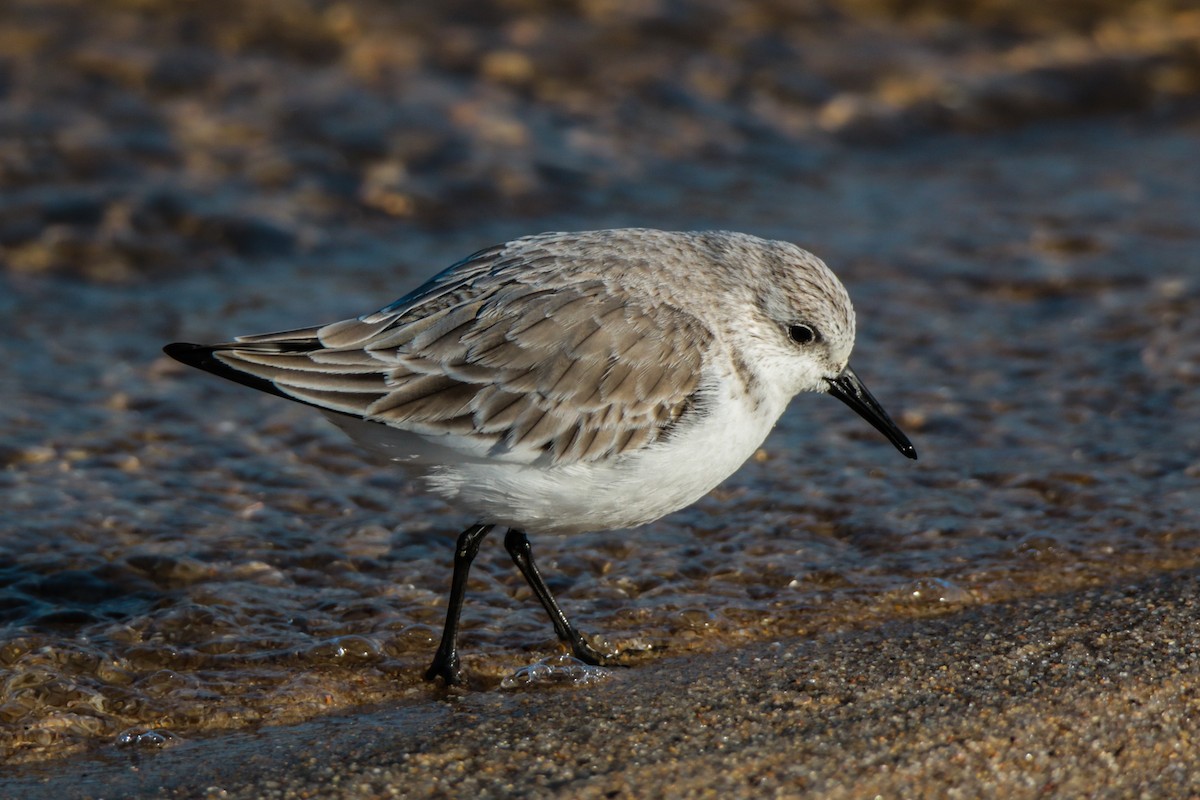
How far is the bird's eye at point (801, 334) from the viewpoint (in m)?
4.97

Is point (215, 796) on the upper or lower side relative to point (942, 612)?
lower

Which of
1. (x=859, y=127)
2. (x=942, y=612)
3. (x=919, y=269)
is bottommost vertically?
(x=942, y=612)

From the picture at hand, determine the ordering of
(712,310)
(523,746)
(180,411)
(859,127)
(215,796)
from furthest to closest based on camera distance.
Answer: (859,127) → (180,411) → (712,310) → (523,746) → (215,796)

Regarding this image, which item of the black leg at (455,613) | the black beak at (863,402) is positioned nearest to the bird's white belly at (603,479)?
the black leg at (455,613)

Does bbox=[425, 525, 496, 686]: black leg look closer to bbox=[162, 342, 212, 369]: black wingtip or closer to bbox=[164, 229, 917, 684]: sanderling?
bbox=[164, 229, 917, 684]: sanderling

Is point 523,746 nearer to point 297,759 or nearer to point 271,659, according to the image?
point 297,759

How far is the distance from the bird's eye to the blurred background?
91 centimetres

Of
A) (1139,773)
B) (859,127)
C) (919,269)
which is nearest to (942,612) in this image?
(1139,773)

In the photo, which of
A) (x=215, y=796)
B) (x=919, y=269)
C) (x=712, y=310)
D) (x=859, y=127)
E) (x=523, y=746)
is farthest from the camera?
(x=859, y=127)

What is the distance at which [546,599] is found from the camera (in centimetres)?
493

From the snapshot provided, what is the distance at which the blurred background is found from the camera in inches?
201

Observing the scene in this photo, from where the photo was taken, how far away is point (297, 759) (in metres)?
4.10

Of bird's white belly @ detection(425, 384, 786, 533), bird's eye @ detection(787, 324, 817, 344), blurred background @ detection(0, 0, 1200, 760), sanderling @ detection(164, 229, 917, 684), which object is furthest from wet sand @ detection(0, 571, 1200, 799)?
bird's eye @ detection(787, 324, 817, 344)

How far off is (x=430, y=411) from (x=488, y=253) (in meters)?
0.72
